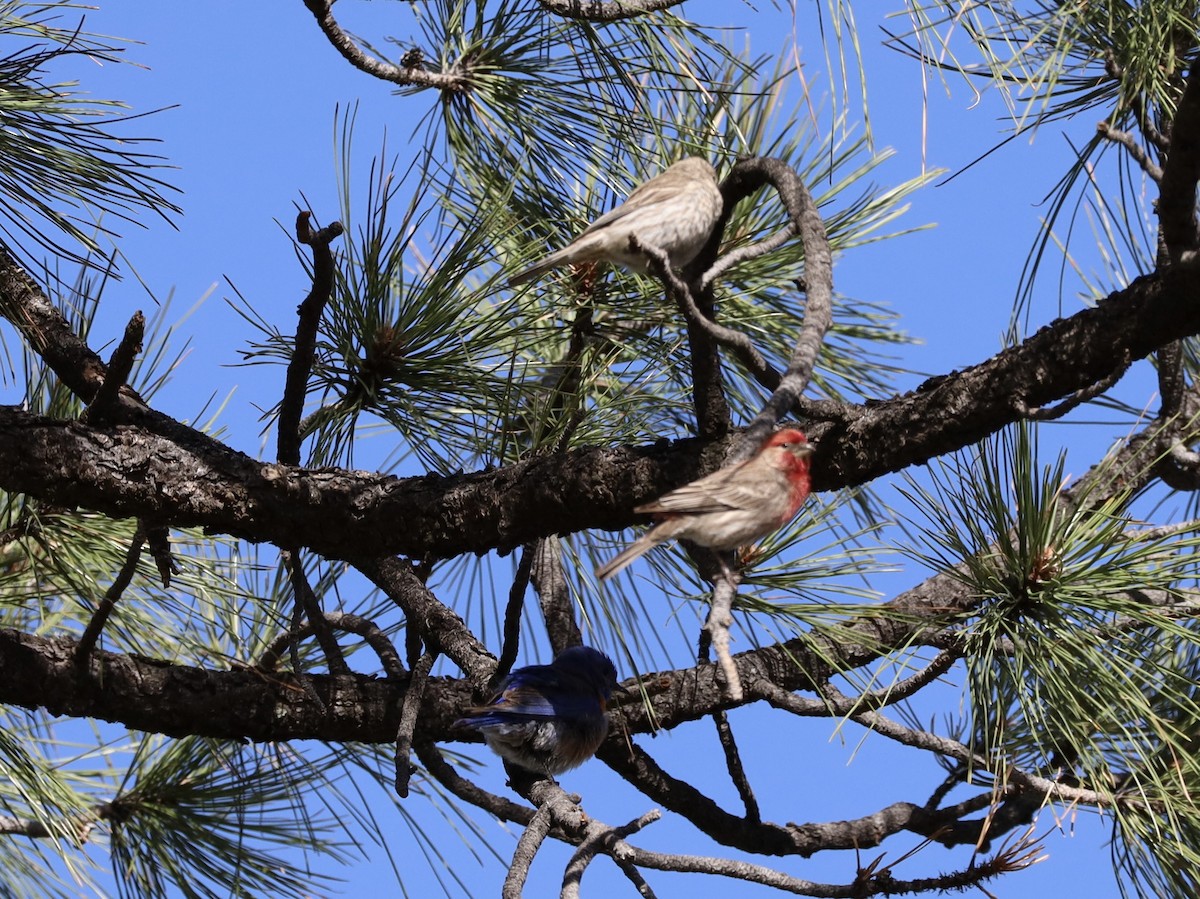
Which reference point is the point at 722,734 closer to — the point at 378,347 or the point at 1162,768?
the point at 1162,768

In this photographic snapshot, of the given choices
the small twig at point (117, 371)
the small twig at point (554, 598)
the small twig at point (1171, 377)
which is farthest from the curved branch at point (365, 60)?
the small twig at point (1171, 377)

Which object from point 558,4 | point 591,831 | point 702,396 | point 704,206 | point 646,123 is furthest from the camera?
point 646,123

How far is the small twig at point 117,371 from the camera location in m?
2.06

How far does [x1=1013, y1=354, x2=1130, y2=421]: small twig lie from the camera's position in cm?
184

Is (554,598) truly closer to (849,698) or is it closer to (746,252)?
(849,698)

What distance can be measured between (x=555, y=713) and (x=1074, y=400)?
118 cm

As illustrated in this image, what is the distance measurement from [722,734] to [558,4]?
1.45m

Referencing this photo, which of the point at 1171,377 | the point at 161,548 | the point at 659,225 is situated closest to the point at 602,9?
the point at 659,225

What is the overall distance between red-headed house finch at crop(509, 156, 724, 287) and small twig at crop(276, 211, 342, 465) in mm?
441

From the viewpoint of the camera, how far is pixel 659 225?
2.50 meters

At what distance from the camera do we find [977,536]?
2221 millimetres

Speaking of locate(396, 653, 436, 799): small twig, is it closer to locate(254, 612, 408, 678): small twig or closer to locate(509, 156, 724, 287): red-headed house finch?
locate(254, 612, 408, 678): small twig

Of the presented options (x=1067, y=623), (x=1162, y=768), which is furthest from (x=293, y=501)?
(x=1162, y=768)

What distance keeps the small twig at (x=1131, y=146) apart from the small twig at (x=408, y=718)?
156 centimetres
